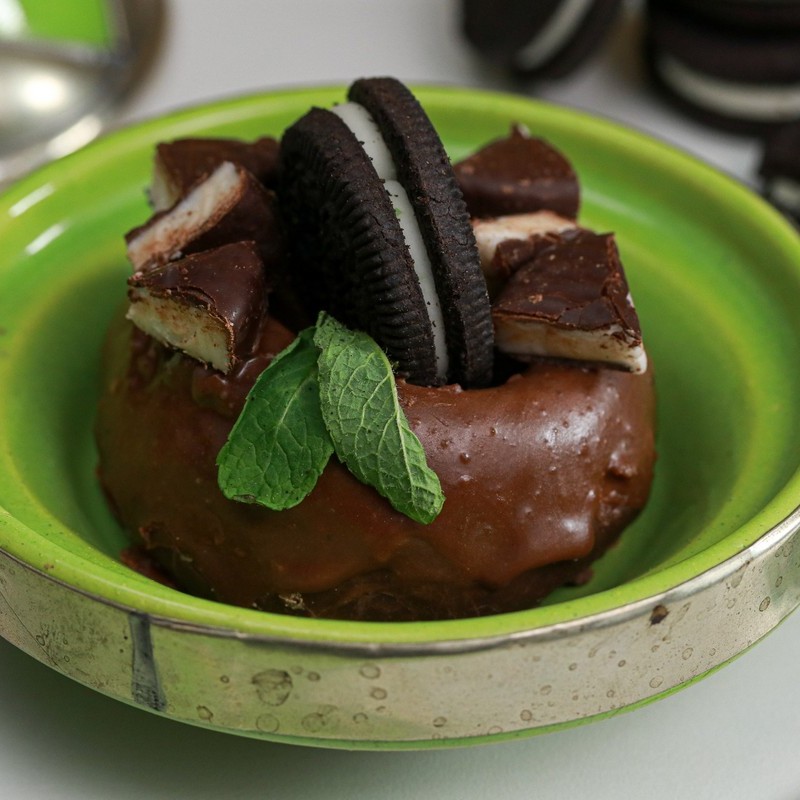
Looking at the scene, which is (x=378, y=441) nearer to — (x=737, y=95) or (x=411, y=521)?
(x=411, y=521)

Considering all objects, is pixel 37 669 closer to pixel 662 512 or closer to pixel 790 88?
pixel 662 512

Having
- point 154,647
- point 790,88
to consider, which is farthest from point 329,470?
point 790,88

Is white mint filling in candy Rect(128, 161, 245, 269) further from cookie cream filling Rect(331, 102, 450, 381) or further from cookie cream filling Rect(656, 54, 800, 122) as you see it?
cookie cream filling Rect(656, 54, 800, 122)

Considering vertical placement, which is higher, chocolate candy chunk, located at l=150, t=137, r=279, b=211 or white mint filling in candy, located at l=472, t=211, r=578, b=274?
chocolate candy chunk, located at l=150, t=137, r=279, b=211

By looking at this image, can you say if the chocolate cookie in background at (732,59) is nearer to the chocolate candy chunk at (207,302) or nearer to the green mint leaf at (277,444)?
the chocolate candy chunk at (207,302)

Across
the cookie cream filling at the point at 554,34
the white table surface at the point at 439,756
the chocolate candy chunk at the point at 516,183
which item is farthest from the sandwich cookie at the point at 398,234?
the cookie cream filling at the point at 554,34

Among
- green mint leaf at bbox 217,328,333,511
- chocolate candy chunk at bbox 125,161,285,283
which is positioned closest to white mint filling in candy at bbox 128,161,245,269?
chocolate candy chunk at bbox 125,161,285,283
